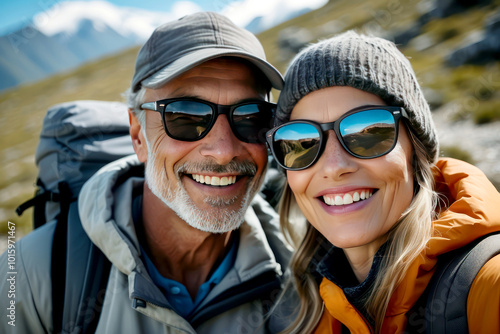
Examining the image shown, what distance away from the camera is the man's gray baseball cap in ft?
8.65

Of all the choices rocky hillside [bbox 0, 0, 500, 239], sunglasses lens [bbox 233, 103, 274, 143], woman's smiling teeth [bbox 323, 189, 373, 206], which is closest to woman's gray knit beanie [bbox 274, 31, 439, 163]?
sunglasses lens [bbox 233, 103, 274, 143]

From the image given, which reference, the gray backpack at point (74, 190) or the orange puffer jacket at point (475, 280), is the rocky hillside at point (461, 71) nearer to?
the orange puffer jacket at point (475, 280)

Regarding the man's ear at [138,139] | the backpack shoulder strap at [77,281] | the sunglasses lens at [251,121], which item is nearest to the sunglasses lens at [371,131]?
the sunglasses lens at [251,121]

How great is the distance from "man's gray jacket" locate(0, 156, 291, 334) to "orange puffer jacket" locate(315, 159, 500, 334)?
2.42 feet

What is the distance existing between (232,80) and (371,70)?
1.12 meters

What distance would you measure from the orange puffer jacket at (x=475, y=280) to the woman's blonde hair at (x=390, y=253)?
0.20 ft

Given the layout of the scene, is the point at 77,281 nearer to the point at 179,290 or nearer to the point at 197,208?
the point at 179,290

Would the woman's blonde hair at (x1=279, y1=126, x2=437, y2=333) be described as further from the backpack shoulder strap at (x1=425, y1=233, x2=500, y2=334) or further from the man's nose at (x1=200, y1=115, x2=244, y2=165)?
the man's nose at (x1=200, y1=115, x2=244, y2=165)

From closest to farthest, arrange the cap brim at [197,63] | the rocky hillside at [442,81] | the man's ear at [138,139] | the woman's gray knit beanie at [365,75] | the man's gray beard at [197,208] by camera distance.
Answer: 1. the woman's gray knit beanie at [365,75]
2. the cap brim at [197,63]
3. the man's gray beard at [197,208]
4. the man's ear at [138,139]
5. the rocky hillside at [442,81]

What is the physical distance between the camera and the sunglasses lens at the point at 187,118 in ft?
8.68

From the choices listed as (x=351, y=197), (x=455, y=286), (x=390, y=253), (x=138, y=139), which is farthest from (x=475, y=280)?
(x=138, y=139)

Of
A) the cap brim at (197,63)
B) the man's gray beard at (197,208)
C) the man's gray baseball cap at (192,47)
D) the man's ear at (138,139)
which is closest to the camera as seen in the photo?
the cap brim at (197,63)

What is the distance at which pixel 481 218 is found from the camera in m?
1.83

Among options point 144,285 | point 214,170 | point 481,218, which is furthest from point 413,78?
point 144,285
